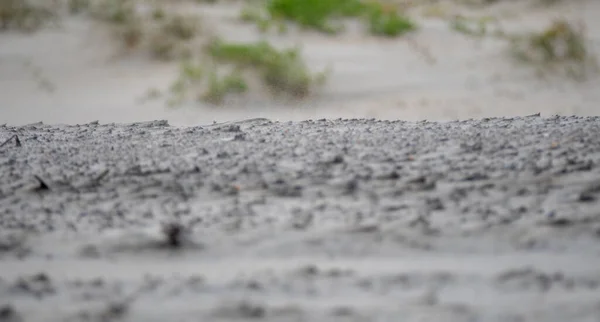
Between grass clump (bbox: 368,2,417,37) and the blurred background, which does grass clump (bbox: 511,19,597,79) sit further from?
grass clump (bbox: 368,2,417,37)

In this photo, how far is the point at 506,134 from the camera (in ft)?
9.84

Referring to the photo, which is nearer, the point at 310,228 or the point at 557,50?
the point at 310,228

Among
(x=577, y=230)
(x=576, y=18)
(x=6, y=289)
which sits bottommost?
(x=577, y=230)

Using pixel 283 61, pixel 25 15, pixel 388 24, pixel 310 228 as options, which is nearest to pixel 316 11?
pixel 388 24

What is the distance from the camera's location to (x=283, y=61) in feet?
27.2

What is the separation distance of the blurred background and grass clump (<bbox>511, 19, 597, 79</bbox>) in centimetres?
2

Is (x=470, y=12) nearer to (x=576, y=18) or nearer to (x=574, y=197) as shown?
(x=576, y=18)

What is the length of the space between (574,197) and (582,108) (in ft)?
18.6

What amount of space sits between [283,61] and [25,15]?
330 cm

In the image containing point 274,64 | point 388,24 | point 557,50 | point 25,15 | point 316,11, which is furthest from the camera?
point 316,11

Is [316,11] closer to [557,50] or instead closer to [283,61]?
[283,61]

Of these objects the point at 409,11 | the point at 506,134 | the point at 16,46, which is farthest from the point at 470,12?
the point at 506,134

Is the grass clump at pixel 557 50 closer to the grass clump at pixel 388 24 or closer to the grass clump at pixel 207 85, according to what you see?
the grass clump at pixel 388 24

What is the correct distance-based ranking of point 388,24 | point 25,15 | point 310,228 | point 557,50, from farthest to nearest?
point 388,24
point 25,15
point 557,50
point 310,228
